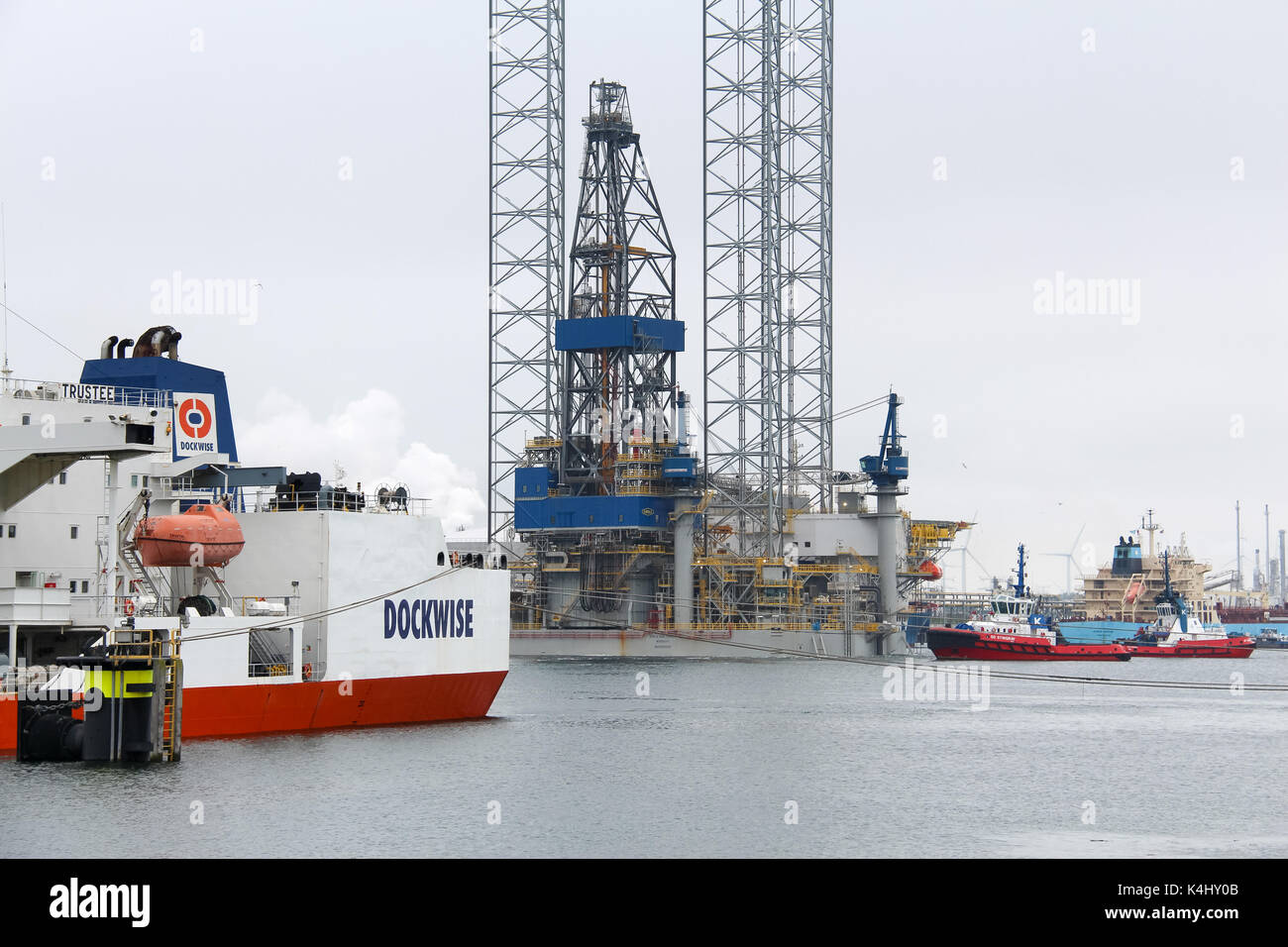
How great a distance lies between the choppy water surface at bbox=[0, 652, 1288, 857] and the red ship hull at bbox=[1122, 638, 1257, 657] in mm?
69877

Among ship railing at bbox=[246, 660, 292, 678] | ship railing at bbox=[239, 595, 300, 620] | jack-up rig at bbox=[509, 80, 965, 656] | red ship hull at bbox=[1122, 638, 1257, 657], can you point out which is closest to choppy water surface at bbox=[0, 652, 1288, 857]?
ship railing at bbox=[246, 660, 292, 678]

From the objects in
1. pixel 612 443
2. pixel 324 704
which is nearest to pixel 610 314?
pixel 612 443

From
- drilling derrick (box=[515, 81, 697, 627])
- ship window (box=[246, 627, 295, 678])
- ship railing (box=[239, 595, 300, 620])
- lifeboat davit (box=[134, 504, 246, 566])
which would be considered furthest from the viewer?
drilling derrick (box=[515, 81, 697, 627])

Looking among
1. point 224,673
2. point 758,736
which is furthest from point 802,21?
point 224,673

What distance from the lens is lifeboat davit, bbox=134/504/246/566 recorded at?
32844 mm

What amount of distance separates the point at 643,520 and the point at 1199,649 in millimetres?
47681

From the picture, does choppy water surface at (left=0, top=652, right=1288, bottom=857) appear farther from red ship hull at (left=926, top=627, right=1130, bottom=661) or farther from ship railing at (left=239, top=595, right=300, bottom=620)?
red ship hull at (left=926, top=627, right=1130, bottom=661)

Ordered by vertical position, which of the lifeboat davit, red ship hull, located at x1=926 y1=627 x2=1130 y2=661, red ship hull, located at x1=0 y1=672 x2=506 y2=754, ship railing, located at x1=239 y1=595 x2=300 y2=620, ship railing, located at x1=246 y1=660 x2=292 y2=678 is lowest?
red ship hull, located at x1=926 y1=627 x2=1130 y2=661

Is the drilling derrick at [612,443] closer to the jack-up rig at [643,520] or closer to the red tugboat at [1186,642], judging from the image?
the jack-up rig at [643,520]

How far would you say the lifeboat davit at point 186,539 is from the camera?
32.8 metres
